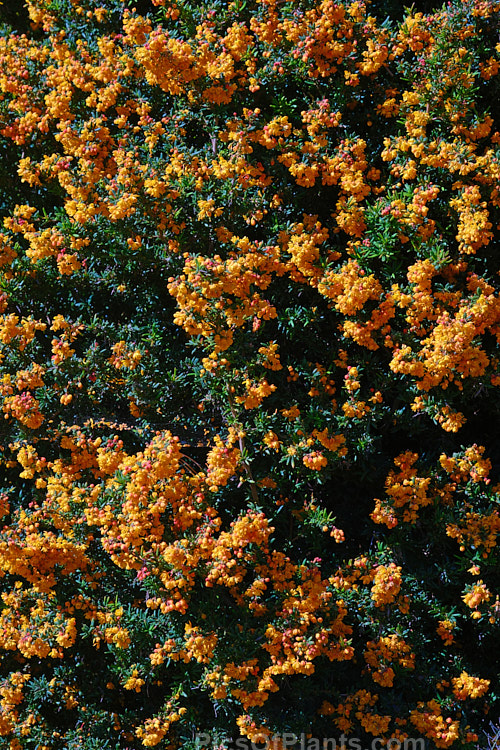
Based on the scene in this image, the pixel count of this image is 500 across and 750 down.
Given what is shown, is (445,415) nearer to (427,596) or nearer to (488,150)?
(427,596)

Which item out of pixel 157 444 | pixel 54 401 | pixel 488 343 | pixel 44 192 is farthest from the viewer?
pixel 44 192

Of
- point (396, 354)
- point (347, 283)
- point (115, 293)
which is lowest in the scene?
point (396, 354)

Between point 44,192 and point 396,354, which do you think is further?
point 44,192

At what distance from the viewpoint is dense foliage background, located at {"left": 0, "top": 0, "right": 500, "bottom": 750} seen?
3.37 m

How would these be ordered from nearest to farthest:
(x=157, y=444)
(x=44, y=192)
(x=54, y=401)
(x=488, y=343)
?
(x=157, y=444) → (x=488, y=343) → (x=54, y=401) → (x=44, y=192)

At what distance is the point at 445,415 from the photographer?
3395 mm

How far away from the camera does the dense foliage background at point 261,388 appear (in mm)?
3369

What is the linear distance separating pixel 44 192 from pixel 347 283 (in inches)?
82.6

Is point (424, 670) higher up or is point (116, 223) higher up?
point (116, 223)

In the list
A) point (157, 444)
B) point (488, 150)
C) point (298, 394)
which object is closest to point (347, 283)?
point (298, 394)

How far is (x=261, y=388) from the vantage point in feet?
11.1

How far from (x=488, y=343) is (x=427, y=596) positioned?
132 centimetres

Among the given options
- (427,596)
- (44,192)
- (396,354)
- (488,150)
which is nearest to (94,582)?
(427,596)

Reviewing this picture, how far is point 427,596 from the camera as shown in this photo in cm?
361
